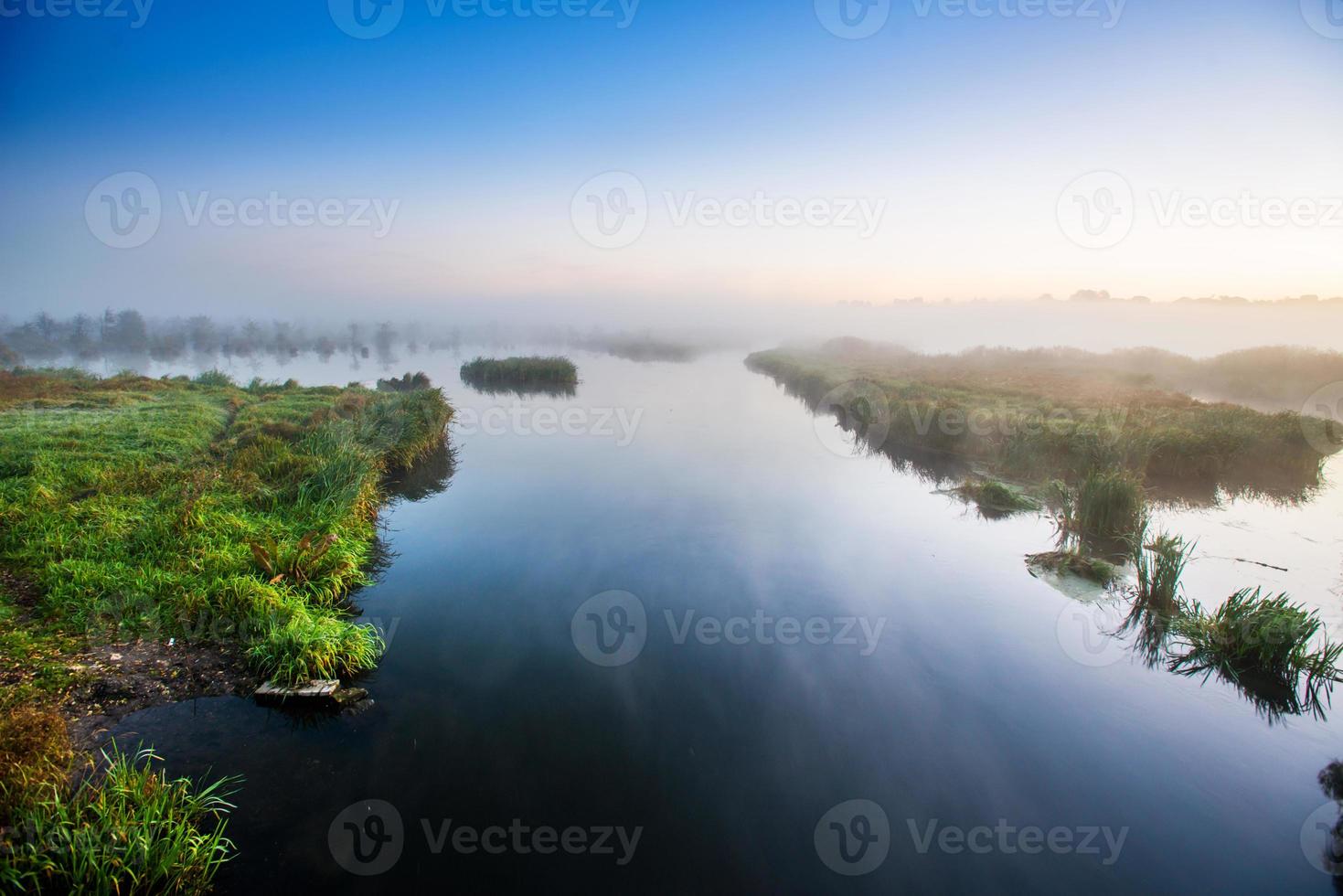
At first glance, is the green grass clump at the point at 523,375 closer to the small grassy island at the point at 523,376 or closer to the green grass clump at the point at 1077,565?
the small grassy island at the point at 523,376

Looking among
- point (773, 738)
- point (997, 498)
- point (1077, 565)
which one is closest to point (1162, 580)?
point (1077, 565)

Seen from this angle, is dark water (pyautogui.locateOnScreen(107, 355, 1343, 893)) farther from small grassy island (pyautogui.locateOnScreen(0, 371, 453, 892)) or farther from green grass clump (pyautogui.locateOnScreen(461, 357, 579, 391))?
green grass clump (pyautogui.locateOnScreen(461, 357, 579, 391))

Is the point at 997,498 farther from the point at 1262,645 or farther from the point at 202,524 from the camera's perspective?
the point at 202,524

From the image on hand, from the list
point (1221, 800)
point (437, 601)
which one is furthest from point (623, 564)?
point (1221, 800)

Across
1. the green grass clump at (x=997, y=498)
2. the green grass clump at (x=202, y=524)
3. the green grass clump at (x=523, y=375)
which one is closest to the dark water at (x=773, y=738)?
the green grass clump at (x=202, y=524)

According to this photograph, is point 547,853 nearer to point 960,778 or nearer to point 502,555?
point 960,778

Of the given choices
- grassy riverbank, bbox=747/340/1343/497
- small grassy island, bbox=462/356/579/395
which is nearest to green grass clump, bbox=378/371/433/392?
small grassy island, bbox=462/356/579/395
